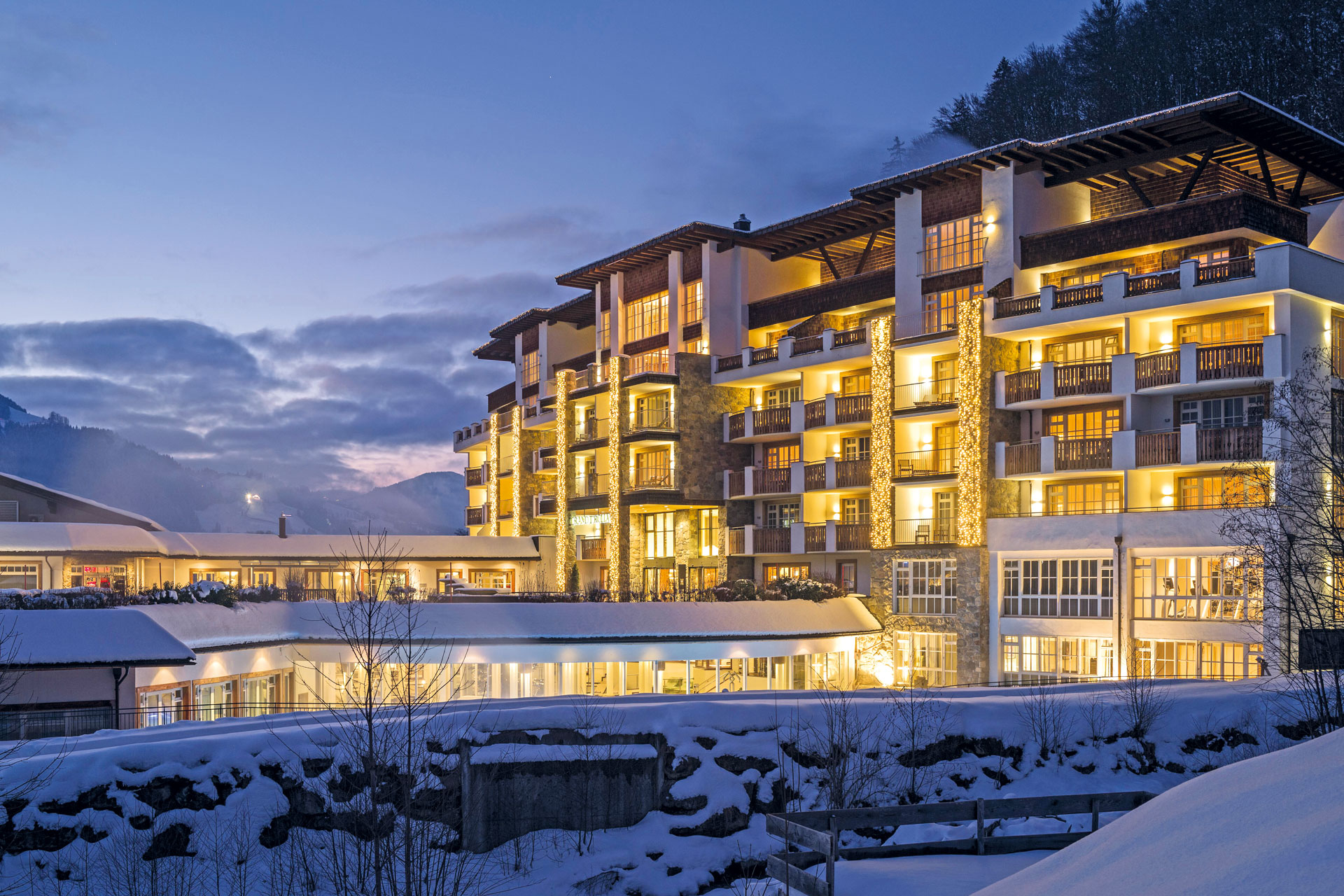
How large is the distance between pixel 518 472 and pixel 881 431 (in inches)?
1194

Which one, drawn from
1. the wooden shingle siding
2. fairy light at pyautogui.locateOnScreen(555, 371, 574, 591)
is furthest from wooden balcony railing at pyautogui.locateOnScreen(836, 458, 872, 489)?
fairy light at pyautogui.locateOnScreen(555, 371, 574, 591)

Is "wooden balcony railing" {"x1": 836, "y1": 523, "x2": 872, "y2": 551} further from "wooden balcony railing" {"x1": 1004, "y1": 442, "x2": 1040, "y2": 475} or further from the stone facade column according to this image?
the stone facade column

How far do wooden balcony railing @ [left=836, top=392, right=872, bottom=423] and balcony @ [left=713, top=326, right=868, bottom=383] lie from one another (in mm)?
1649

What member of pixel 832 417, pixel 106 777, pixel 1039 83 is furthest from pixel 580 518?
pixel 1039 83

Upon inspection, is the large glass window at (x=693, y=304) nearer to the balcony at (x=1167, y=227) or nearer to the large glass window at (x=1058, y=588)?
the balcony at (x=1167, y=227)

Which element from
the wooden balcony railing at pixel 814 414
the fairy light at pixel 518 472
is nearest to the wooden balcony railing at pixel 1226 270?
the wooden balcony railing at pixel 814 414

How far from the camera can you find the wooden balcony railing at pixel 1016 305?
43438 mm

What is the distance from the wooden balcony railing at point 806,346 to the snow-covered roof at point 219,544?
77.8 ft

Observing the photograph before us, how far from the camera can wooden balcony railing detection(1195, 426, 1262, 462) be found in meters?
37.5

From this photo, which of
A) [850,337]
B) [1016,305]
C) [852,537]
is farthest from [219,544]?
[1016,305]

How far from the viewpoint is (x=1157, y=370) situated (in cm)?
3991

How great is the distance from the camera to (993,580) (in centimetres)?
4447

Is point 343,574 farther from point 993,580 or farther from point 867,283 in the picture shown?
point 993,580

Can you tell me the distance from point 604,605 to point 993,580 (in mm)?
14447
